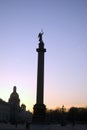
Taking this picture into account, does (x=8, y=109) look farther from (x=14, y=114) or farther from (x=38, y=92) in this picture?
(x=38, y=92)

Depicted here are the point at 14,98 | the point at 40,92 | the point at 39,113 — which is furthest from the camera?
the point at 14,98

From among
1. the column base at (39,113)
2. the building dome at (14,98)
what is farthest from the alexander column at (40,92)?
the building dome at (14,98)

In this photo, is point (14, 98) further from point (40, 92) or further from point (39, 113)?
point (39, 113)

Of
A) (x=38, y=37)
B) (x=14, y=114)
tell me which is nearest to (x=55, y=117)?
(x=14, y=114)

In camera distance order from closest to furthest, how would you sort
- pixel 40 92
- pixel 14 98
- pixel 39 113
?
pixel 39 113, pixel 40 92, pixel 14 98

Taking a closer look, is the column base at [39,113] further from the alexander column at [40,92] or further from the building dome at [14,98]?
the building dome at [14,98]

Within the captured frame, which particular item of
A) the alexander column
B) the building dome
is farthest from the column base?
the building dome

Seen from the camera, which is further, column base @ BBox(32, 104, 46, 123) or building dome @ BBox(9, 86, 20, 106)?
building dome @ BBox(9, 86, 20, 106)

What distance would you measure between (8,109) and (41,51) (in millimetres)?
89232

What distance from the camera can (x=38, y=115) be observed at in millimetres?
49000

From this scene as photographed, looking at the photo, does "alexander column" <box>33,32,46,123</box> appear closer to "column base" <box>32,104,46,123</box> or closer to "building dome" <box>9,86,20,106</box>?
"column base" <box>32,104,46,123</box>

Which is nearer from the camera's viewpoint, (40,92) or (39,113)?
(39,113)

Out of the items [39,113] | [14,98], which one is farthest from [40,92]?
[14,98]

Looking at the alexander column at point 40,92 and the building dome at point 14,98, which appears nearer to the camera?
the alexander column at point 40,92
